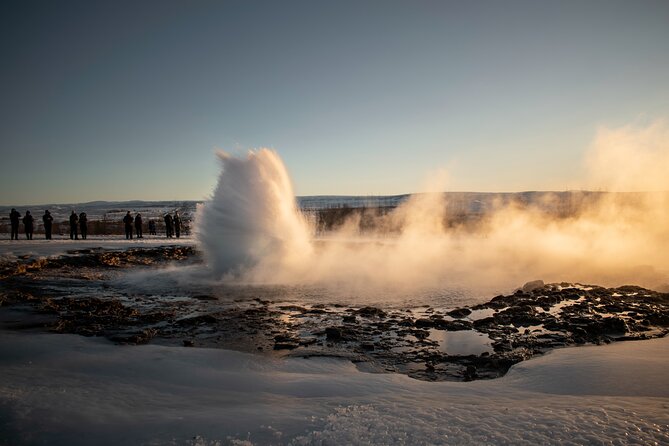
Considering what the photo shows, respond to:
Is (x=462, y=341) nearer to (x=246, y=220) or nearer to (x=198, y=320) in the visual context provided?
(x=198, y=320)

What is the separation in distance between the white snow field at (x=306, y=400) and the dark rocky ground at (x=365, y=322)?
0.63 meters

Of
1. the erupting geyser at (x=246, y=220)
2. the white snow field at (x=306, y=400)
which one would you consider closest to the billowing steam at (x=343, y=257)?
the erupting geyser at (x=246, y=220)

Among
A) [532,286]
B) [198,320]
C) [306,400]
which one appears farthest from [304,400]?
[532,286]

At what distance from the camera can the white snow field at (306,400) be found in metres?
3.50

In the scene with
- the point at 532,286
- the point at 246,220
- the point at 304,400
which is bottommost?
the point at 532,286

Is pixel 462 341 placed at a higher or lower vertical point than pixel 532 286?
lower

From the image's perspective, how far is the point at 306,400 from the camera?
177 inches

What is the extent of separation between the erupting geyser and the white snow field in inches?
336

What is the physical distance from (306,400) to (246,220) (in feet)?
36.6

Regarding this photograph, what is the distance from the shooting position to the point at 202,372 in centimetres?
562

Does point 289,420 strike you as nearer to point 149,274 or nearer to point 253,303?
point 253,303

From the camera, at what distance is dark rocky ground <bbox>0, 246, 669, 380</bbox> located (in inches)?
262

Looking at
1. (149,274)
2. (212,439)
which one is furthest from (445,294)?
(149,274)

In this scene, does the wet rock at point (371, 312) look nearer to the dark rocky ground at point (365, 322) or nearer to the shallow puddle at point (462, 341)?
the dark rocky ground at point (365, 322)
